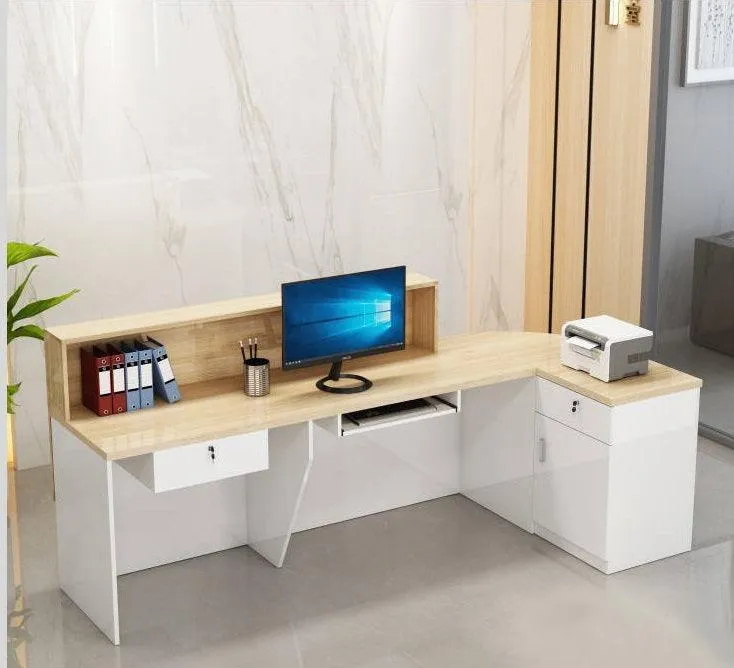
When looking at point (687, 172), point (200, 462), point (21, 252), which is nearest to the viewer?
point (200, 462)

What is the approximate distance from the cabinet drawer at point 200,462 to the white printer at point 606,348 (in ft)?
4.31

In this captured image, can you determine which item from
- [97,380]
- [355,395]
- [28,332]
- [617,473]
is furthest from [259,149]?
[617,473]

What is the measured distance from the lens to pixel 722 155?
538 cm

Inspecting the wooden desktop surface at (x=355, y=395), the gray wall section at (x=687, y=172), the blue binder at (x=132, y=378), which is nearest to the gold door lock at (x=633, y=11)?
the gray wall section at (x=687, y=172)

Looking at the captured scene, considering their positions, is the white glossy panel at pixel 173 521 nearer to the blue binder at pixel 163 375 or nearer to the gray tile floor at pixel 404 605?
the gray tile floor at pixel 404 605

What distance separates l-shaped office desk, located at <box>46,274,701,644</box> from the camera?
3.79m

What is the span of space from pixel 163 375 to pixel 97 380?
25cm

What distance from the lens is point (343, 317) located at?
411cm

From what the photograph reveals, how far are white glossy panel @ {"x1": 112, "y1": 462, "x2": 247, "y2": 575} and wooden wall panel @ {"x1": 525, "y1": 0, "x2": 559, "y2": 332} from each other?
2714 mm

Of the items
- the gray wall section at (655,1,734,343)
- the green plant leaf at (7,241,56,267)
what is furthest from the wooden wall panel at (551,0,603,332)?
the green plant leaf at (7,241,56,267)

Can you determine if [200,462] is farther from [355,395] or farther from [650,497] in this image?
[650,497]

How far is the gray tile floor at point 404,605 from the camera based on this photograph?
3682mm

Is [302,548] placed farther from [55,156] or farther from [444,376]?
[55,156]

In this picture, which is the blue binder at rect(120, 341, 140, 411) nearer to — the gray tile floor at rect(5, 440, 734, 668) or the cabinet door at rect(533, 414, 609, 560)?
the gray tile floor at rect(5, 440, 734, 668)
